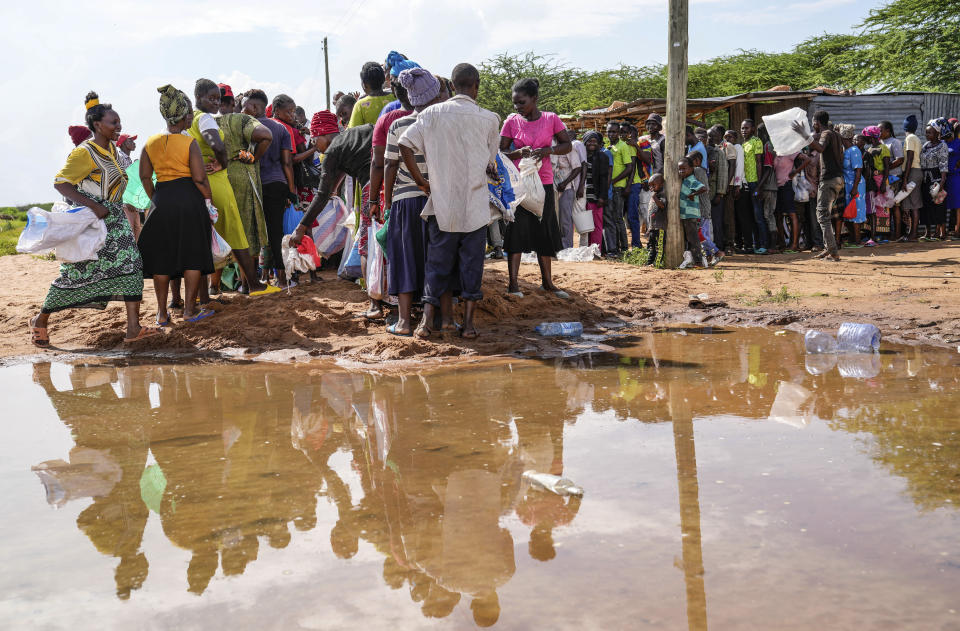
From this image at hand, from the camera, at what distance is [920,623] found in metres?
1.99

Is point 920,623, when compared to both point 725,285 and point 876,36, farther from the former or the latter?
point 876,36

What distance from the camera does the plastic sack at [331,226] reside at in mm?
7679

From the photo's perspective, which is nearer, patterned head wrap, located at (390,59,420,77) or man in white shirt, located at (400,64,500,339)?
man in white shirt, located at (400,64,500,339)

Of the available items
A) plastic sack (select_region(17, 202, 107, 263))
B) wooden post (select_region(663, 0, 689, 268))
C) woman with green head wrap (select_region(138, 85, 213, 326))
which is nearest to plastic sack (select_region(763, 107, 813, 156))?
wooden post (select_region(663, 0, 689, 268))

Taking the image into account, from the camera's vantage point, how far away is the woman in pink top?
280 inches

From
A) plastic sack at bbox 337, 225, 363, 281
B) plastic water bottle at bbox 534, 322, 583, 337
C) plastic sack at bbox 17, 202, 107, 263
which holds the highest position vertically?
plastic sack at bbox 17, 202, 107, 263

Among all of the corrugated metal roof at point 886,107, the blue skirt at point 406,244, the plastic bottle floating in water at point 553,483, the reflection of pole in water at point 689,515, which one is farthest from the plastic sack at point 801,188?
the plastic bottle floating in water at point 553,483

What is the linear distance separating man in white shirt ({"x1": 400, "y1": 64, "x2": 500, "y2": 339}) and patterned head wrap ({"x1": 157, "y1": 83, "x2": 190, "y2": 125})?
6.30ft

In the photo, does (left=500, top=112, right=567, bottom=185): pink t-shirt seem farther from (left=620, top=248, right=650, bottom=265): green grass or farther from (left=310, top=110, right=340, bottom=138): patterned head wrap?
(left=620, top=248, right=650, bottom=265): green grass

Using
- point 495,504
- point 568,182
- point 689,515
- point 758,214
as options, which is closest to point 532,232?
point 568,182

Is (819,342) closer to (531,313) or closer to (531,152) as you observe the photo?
(531,313)

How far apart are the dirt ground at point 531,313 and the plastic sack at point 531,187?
30.1 inches

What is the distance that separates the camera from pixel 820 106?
52.6 ft

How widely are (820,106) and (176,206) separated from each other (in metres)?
13.6
